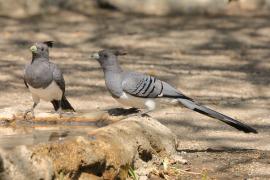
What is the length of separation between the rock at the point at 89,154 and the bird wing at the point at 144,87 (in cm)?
40

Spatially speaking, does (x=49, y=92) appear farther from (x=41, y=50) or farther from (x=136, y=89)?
(x=136, y=89)

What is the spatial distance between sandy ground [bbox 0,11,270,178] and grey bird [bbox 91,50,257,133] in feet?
1.64

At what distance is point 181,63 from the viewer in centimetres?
1101

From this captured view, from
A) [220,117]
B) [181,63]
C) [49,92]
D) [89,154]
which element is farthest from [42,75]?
[181,63]

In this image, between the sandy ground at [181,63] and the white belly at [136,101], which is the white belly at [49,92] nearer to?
the white belly at [136,101]

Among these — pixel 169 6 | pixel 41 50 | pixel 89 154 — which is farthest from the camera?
pixel 169 6

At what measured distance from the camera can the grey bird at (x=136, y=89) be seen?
5.82m

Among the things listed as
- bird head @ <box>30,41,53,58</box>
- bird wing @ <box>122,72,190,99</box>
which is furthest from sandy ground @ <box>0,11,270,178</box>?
bird head @ <box>30,41,53,58</box>

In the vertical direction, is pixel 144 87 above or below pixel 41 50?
below

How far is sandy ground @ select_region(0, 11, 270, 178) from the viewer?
279 inches

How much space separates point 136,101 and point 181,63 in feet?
17.0

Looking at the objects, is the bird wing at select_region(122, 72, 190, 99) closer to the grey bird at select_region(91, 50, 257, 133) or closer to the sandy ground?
the grey bird at select_region(91, 50, 257, 133)

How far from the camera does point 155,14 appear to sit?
14.0m

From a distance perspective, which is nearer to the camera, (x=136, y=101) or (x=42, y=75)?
(x=136, y=101)
